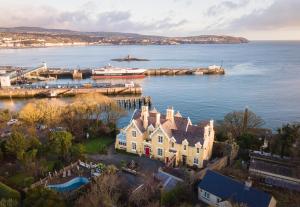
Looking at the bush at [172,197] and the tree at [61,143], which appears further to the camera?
the tree at [61,143]

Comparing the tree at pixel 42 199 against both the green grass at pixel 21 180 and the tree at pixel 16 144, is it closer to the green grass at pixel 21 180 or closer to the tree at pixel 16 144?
the green grass at pixel 21 180

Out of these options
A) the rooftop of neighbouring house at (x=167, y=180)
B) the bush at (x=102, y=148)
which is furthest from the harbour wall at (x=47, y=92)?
the rooftop of neighbouring house at (x=167, y=180)

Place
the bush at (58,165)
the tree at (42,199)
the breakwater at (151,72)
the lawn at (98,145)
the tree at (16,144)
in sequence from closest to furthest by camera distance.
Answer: the tree at (42,199) → the bush at (58,165) → the tree at (16,144) → the lawn at (98,145) → the breakwater at (151,72)

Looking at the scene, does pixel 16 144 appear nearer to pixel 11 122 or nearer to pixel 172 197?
pixel 11 122

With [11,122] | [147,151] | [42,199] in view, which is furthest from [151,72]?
[42,199]

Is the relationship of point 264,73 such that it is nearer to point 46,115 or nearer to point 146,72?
point 146,72

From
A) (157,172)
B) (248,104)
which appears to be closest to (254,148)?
(157,172)
